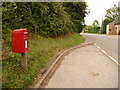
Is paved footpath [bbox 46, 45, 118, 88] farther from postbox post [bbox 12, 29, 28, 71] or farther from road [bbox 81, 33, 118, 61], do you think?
road [bbox 81, 33, 118, 61]

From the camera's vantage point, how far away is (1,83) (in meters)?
3.91

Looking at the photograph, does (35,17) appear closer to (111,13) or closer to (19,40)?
(19,40)

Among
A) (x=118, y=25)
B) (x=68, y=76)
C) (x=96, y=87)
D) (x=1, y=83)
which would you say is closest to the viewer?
(x=1, y=83)

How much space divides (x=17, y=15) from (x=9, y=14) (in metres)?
0.74

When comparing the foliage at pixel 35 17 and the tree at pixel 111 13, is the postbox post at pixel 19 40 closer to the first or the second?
the foliage at pixel 35 17

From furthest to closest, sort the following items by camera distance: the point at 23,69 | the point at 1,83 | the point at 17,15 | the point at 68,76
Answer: the point at 17,15 < the point at 68,76 < the point at 23,69 < the point at 1,83

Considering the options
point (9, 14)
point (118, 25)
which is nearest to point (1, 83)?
point (9, 14)

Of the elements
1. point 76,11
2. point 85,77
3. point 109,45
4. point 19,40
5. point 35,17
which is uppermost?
point 76,11

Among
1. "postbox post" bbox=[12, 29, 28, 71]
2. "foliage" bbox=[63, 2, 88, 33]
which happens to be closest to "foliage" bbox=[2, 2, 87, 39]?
"postbox post" bbox=[12, 29, 28, 71]

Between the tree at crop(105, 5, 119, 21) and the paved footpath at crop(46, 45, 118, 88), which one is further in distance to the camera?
the tree at crop(105, 5, 119, 21)

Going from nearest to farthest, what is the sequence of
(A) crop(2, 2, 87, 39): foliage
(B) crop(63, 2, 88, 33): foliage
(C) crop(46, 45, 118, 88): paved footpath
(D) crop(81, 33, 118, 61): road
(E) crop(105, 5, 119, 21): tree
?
1. (C) crop(46, 45, 118, 88): paved footpath
2. (A) crop(2, 2, 87, 39): foliage
3. (D) crop(81, 33, 118, 61): road
4. (B) crop(63, 2, 88, 33): foliage
5. (E) crop(105, 5, 119, 21): tree

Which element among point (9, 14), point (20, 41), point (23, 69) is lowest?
point (23, 69)

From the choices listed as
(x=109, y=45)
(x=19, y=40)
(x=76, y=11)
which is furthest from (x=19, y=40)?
(x=76, y=11)

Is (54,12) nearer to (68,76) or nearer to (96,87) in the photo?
(68,76)
